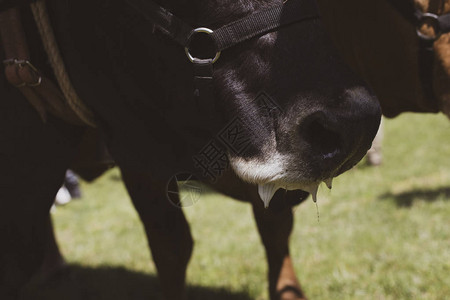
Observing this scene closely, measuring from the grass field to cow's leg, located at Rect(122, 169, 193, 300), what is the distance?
0.51 m

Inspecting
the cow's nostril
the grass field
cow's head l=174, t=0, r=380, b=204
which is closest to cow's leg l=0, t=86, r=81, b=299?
cow's head l=174, t=0, r=380, b=204

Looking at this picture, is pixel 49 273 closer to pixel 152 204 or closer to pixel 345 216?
pixel 152 204

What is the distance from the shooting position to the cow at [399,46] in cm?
212

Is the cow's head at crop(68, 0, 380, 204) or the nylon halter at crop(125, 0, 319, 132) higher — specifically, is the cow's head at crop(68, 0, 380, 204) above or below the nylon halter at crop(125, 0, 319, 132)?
below

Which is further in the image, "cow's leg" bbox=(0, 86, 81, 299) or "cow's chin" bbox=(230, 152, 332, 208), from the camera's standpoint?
"cow's leg" bbox=(0, 86, 81, 299)

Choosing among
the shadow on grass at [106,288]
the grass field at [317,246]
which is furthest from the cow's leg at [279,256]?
the shadow on grass at [106,288]

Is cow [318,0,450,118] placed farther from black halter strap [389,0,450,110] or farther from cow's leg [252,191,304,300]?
cow's leg [252,191,304,300]

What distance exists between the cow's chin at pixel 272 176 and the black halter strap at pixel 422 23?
2.98ft

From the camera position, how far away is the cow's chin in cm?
139

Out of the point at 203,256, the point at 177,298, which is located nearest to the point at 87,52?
the point at 177,298

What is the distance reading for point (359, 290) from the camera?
9.12 ft

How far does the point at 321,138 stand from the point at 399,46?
1010 millimetres

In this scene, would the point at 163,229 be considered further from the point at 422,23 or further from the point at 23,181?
the point at 422,23

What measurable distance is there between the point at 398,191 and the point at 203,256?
1786 mm
